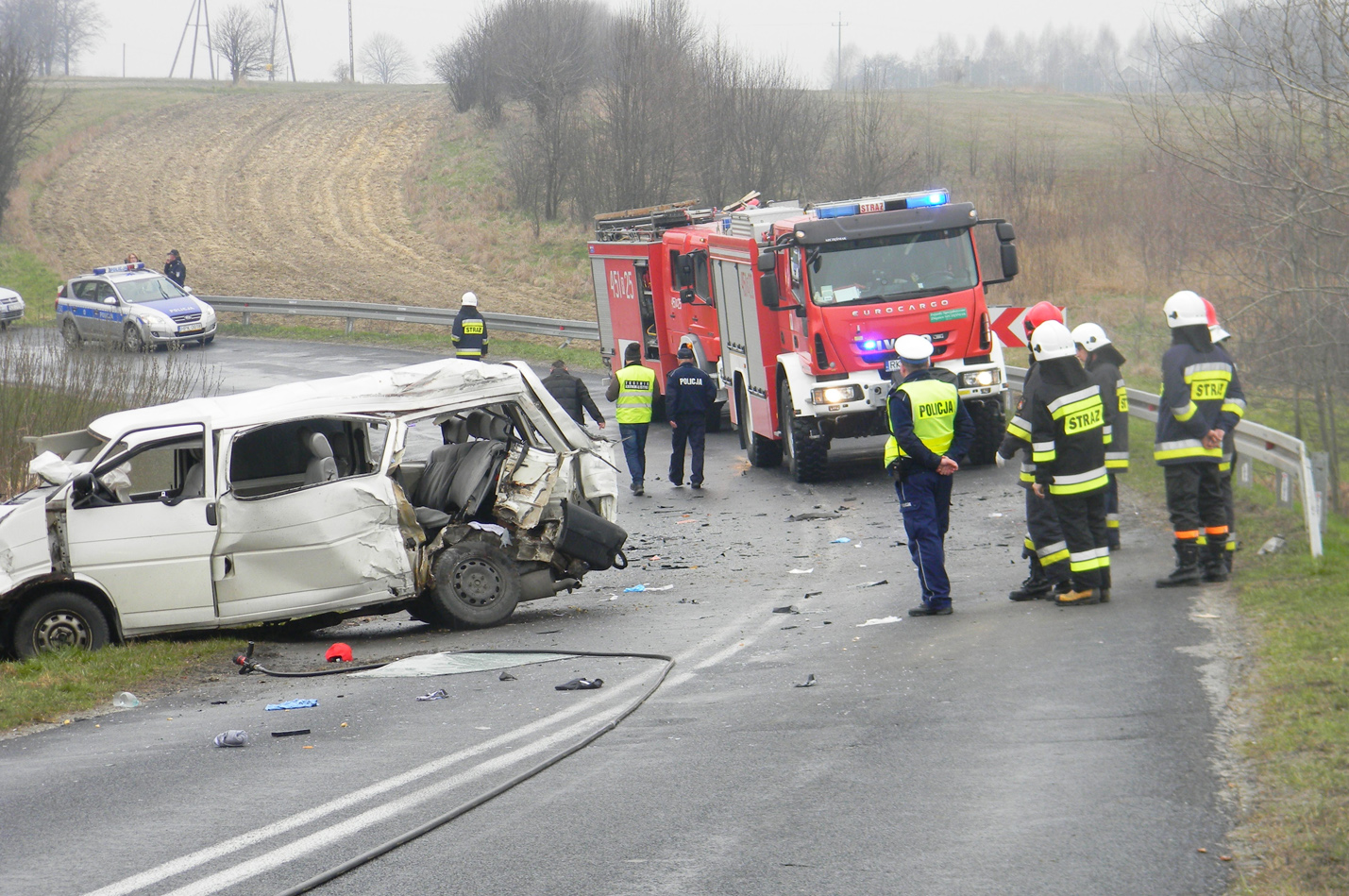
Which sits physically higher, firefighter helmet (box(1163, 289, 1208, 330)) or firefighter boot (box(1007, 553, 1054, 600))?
firefighter helmet (box(1163, 289, 1208, 330))

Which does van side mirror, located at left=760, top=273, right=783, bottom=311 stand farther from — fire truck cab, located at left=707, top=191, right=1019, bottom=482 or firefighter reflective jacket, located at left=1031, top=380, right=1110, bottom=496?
firefighter reflective jacket, located at left=1031, top=380, right=1110, bottom=496

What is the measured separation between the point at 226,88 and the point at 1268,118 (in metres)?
73.5

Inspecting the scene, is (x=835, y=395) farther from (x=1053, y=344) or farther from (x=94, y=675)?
(x=94, y=675)

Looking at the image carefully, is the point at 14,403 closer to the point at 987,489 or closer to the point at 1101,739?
the point at 987,489

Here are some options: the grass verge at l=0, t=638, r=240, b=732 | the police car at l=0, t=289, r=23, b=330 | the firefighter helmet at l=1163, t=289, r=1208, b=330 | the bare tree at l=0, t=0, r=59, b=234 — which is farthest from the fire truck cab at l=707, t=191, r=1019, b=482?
the bare tree at l=0, t=0, r=59, b=234

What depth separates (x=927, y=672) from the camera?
7512 mm

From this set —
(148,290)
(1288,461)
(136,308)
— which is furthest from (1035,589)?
(148,290)

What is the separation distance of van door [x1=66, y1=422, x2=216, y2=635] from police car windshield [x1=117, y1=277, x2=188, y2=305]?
23.0 metres

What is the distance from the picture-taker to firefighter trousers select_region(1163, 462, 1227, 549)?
930cm

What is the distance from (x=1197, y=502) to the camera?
367 inches

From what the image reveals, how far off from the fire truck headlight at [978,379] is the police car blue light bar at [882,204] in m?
2.04

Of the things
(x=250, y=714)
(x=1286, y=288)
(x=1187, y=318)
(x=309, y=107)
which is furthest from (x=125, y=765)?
(x=309, y=107)

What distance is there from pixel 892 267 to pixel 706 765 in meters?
10.5

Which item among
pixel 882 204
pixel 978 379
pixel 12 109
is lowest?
pixel 978 379
